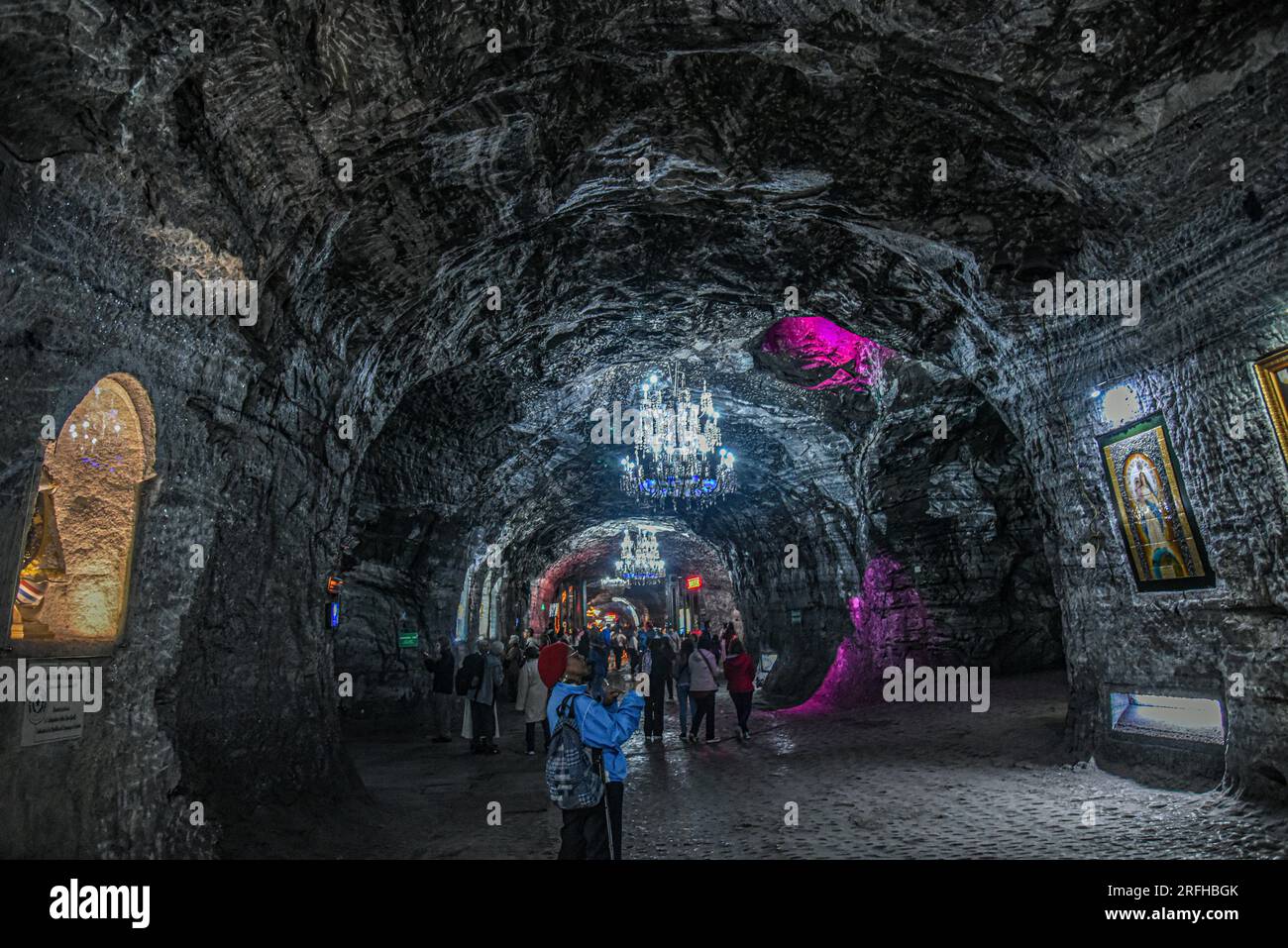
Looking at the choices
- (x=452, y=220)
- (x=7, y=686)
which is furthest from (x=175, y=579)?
(x=452, y=220)

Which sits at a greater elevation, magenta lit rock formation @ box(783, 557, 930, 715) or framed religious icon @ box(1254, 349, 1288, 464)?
framed religious icon @ box(1254, 349, 1288, 464)

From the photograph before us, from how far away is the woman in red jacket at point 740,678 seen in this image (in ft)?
36.2

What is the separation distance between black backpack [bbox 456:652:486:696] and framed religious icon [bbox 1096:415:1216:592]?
7645mm

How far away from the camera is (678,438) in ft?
50.6

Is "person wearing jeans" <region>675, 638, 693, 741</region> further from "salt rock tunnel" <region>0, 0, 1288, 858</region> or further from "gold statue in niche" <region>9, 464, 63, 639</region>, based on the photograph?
"gold statue in niche" <region>9, 464, 63, 639</region>

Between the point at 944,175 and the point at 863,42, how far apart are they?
6.23 feet

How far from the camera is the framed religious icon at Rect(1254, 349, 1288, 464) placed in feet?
17.6

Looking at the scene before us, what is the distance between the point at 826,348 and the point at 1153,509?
24.7ft

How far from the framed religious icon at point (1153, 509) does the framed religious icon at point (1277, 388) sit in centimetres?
97

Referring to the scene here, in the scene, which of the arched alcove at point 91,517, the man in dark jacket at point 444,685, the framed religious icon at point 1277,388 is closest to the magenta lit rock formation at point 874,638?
the man in dark jacket at point 444,685

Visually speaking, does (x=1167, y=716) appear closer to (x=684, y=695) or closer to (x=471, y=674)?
(x=684, y=695)

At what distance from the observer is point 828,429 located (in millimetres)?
15508

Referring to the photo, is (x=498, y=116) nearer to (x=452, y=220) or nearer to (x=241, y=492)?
(x=452, y=220)

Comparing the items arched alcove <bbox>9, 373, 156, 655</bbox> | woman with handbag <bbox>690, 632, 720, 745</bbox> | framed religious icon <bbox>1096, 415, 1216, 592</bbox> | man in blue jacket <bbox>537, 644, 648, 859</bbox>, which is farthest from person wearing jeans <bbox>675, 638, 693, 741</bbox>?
arched alcove <bbox>9, 373, 156, 655</bbox>
